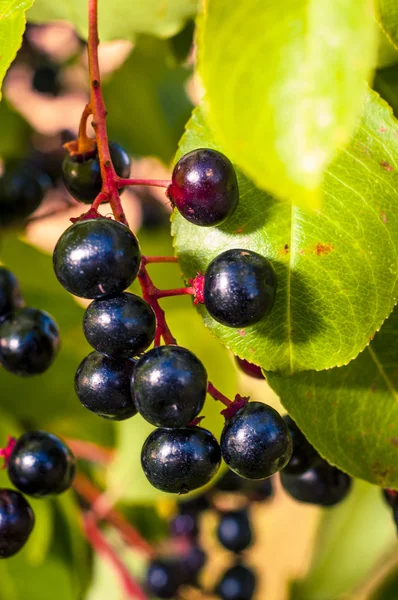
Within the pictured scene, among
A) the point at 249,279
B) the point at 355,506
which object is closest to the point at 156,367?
the point at 249,279

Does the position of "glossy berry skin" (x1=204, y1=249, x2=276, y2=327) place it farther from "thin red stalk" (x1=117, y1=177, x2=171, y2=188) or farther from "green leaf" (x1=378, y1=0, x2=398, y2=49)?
"green leaf" (x1=378, y1=0, x2=398, y2=49)

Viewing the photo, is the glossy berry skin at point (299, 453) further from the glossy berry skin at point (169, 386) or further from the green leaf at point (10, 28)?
the green leaf at point (10, 28)

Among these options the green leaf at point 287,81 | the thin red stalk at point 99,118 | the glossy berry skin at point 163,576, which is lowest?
the glossy berry skin at point 163,576

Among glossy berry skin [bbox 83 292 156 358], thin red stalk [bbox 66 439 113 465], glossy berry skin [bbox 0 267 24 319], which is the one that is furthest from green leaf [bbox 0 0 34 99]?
thin red stalk [bbox 66 439 113 465]

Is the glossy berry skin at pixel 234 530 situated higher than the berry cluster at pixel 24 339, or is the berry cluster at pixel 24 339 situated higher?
the berry cluster at pixel 24 339

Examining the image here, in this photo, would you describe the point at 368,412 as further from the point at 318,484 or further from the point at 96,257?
the point at 96,257

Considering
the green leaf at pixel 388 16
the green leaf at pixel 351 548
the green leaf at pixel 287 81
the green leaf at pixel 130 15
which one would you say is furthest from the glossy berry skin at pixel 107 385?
the green leaf at pixel 351 548
